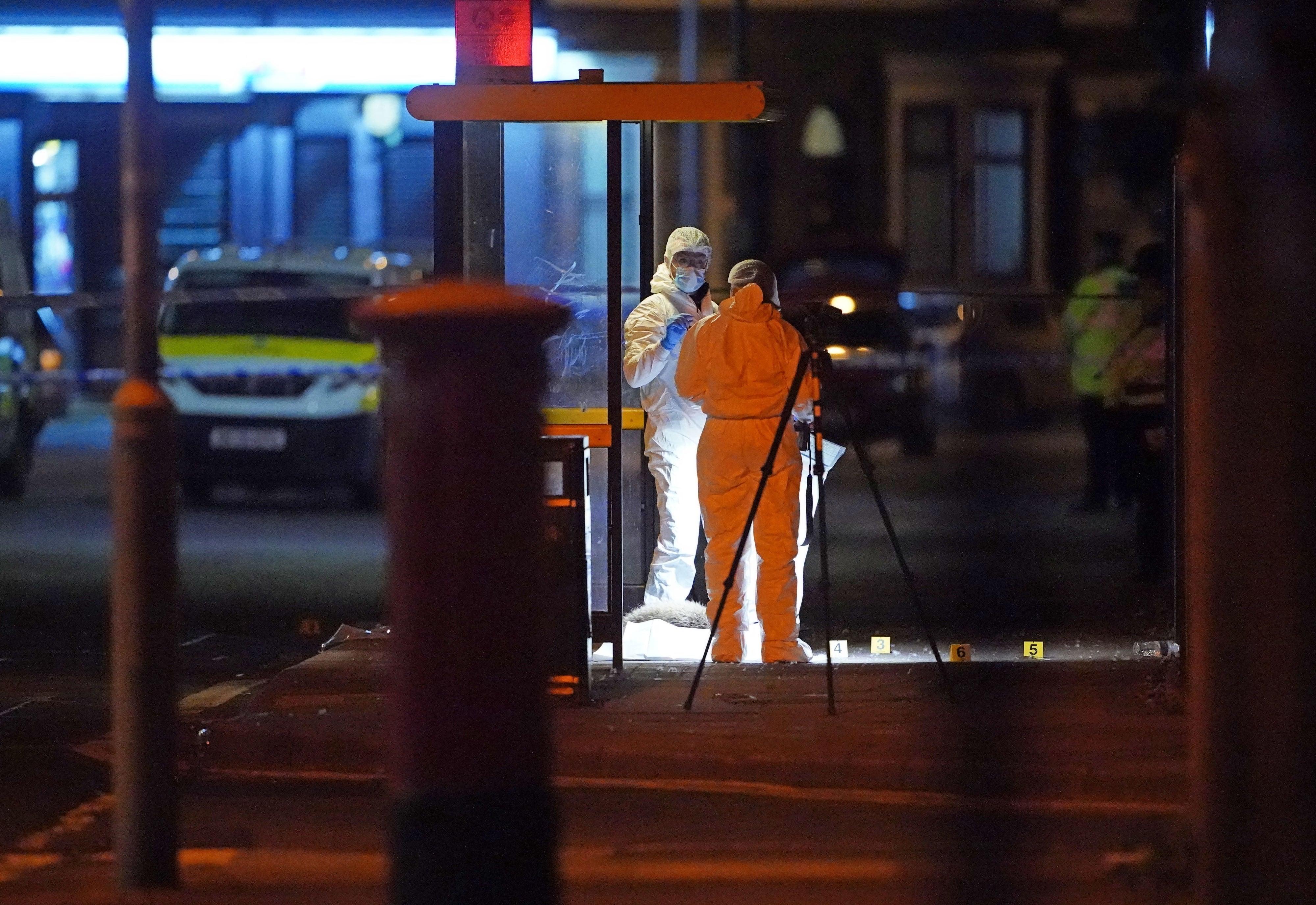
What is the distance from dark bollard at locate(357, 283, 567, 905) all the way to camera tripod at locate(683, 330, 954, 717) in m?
3.12

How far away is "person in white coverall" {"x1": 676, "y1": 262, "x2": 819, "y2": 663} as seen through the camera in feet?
26.1

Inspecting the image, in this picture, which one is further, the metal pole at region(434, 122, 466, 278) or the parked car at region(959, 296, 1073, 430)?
the parked car at region(959, 296, 1073, 430)

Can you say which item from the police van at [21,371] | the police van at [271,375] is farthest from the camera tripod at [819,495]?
the police van at [21,371]

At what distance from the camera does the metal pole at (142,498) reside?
438 cm

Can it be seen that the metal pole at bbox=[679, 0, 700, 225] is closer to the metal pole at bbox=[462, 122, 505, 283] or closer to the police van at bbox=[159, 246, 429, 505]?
the police van at bbox=[159, 246, 429, 505]

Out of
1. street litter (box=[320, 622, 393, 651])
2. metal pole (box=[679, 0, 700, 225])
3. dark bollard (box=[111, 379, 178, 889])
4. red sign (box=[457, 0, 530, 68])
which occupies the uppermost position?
metal pole (box=[679, 0, 700, 225])

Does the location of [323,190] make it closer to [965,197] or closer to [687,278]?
[965,197]

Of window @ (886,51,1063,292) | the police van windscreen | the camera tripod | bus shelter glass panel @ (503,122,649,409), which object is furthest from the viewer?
window @ (886,51,1063,292)

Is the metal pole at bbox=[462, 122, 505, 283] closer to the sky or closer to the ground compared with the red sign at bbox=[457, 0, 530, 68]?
closer to the ground

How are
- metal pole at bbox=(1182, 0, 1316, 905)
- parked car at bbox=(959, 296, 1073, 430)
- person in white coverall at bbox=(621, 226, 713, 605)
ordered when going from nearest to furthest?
metal pole at bbox=(1182, 0, 1316, 905) < person in white coverall at bbox=(621, 226, 713, 605) < parked car at bbox=(959, 296, 1073, 430)

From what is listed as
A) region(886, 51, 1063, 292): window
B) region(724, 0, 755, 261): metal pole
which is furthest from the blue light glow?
region(886, 51, 1063, 292): window

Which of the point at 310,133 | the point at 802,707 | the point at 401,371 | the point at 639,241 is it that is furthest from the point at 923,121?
the point at 401,371

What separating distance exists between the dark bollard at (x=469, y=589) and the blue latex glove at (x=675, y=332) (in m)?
4.85

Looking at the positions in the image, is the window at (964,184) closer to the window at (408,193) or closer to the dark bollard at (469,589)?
the window at (408,193)
